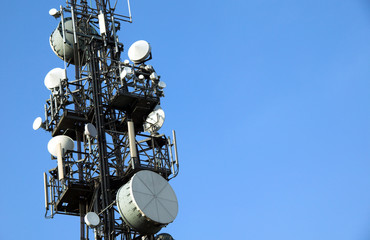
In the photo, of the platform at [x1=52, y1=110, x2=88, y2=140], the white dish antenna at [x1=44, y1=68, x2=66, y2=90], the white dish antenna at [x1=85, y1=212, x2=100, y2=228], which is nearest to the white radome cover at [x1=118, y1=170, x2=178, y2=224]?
the white dish antenna at [x1=85, y1=212, x2=100, y2=228]

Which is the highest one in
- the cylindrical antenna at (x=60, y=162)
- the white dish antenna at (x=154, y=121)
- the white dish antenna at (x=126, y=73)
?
the white dish antenna at (x=126, y=73)

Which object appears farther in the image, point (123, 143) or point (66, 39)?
point (66, 39)

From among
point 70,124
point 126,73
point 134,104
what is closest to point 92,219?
point 134,104

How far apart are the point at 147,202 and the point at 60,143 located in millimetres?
6595

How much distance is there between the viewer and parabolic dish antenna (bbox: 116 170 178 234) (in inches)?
1630

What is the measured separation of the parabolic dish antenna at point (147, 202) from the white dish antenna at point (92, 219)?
→ 1.24 metres

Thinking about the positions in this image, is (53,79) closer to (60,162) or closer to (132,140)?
(60,162)

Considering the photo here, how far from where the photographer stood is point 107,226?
140ft

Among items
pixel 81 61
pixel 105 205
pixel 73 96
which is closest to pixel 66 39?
pixel 81 61

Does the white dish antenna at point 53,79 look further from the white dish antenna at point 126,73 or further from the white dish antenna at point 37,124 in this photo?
the white dish antenna at point 126,73

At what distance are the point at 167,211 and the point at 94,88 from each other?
8141 mm

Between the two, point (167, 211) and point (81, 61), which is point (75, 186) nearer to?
point (167, 211)

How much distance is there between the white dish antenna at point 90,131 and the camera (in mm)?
44562

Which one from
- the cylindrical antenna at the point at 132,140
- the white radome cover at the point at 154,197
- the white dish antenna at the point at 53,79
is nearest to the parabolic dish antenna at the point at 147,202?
the white radome cover at the point at 154,197
